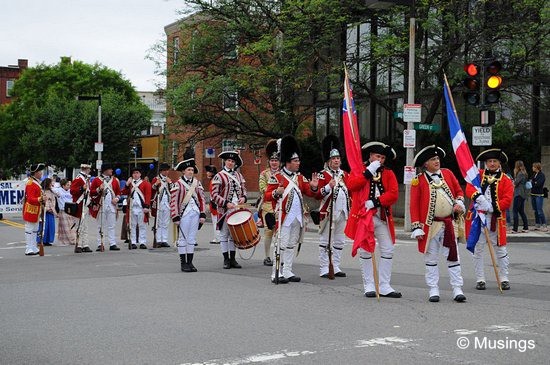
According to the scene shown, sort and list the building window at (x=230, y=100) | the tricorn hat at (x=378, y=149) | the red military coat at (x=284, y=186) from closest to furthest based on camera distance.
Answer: the tricorn hat at (x=378, y=149), the red military coat at (x=284, y=186), the building window at (x=230, y=100)

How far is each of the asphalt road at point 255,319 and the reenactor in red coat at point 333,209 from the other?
46cm

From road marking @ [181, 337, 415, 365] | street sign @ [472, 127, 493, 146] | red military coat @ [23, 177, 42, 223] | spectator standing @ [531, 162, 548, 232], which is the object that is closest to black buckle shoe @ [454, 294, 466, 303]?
road marking @ [181, 337, 415, 365]

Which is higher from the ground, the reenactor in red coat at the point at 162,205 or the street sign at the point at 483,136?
the street sign at the point at 483,136

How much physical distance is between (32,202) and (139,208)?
101 inches

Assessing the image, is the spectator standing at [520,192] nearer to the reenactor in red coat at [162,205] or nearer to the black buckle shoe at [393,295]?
the reenactor in red coat at [162,205]

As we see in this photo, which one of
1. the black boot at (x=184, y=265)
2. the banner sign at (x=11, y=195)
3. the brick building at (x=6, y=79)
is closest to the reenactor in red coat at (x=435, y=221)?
the black boot at (x=184, y=265)

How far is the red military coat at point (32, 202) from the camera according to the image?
17375 mm

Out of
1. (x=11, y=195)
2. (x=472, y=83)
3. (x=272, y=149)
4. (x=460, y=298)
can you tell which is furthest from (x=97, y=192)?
(x=460, y=298)

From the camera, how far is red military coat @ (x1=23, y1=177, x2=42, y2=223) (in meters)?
17.4

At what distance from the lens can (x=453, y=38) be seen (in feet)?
80.8

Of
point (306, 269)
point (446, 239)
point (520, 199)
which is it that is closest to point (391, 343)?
point (446, 239)

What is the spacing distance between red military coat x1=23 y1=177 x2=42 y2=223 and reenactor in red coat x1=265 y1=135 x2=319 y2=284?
7199 millimetres

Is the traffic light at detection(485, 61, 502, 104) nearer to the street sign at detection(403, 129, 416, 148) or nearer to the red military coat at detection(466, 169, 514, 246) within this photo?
the street sign at detection(403, 129, 416, 148)

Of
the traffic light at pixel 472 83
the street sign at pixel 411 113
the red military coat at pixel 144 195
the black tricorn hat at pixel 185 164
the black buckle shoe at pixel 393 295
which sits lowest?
the black buckle shoe at pixel 393 295
